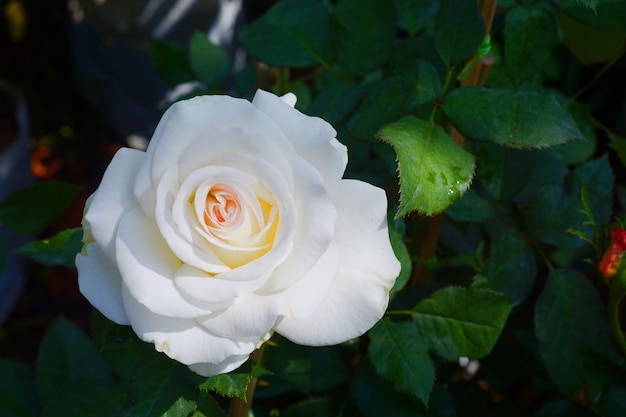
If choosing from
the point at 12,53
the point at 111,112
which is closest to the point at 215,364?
the point at 111,112

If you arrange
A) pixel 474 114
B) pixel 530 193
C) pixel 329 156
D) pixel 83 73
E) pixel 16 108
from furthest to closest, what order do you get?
pixel 83 73 → pixel 16 108 → pixel 530 193 → pixel 474 114 → pixel 329 156

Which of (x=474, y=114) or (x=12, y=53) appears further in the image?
(x=12, y=53)

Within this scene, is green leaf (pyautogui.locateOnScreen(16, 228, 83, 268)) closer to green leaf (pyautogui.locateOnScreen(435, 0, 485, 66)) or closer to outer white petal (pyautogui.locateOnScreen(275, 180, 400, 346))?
outer white petal (pyautogui.locateOnScreen(275, 180, 400, 346))

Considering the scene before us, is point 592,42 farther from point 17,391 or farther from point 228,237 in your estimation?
point 17,391

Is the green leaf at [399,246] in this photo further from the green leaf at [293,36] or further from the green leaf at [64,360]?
the green leaf at [64,360]

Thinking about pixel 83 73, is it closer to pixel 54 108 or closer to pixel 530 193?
pixel 54 108

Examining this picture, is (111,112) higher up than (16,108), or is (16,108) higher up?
(16,108)

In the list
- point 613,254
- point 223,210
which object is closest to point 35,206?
point 223,210
